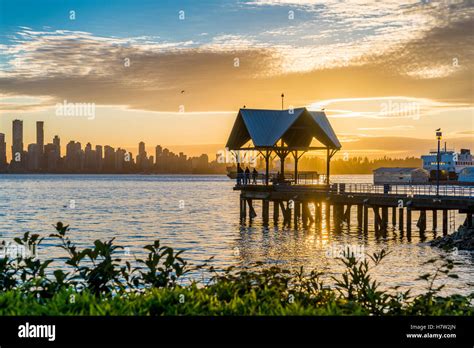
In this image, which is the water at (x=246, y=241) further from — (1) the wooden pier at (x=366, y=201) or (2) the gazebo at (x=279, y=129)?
(2) the gazebo at (x=279, y=129)

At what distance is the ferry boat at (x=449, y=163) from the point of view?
427ft

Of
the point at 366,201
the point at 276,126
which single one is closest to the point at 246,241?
the point at 366,201

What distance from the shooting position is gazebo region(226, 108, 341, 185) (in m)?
53.6

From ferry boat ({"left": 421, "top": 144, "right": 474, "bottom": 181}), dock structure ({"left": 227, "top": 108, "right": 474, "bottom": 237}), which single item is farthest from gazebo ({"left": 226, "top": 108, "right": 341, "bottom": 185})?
ferry boat ({"left": 421, "top": 144, "right": 474, "bottom": 181})

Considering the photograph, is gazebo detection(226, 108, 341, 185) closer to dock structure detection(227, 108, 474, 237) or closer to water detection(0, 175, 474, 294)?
dock structure detection(227, 108, 474, 237)

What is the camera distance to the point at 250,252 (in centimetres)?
3781

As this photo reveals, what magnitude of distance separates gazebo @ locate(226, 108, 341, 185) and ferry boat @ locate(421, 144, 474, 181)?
7365cm

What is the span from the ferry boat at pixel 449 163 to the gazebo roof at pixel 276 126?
7372cm

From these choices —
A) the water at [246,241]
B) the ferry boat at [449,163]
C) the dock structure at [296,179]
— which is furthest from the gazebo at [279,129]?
the ferry boat at [449,163]

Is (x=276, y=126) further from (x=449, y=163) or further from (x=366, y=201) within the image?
(x=449, y=163)

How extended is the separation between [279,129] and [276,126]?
0.89m
